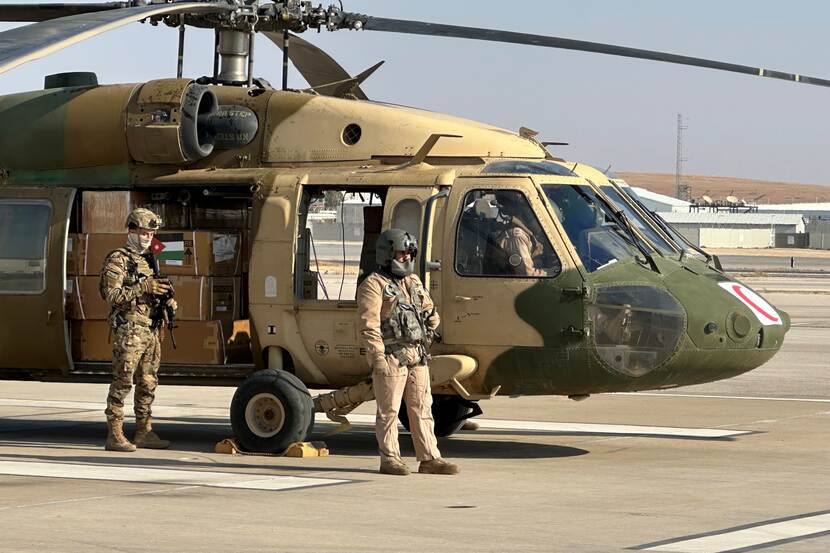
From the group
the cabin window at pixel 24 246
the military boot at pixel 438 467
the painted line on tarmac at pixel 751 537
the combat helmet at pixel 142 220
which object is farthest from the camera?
the cabin window at pixel 24 246

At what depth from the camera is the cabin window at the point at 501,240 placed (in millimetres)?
11445

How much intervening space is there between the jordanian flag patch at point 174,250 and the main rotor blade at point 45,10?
2040mm

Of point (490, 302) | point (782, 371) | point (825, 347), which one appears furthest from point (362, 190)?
point (825, 347)

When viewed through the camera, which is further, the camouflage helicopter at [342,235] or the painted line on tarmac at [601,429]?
the painted line on tarmac at [601,429]

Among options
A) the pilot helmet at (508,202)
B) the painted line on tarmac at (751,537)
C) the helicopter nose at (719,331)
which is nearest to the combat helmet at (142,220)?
the pilot helmet at (508,202)

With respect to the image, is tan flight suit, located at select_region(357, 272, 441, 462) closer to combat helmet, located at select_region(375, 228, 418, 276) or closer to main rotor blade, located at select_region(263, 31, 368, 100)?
combat helmet, located at select_region(375, 228, 418, 276)

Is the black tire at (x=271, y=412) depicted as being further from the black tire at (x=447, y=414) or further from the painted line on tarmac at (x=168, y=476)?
the black tire at (x=447, y=414)

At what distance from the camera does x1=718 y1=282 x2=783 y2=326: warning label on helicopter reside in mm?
11531

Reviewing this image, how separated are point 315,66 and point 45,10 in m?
2.54

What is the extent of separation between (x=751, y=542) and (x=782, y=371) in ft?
45.3

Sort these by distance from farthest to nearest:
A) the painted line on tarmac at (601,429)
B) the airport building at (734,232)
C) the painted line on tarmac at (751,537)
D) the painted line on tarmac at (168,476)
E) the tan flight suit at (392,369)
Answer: the airport building at (734,232) < the painted line on tarmac at (601,429) < the tan flight suit at (392,369) < the painted line on tarmac at (168,476) < the painted line on tarmac at (751,537)

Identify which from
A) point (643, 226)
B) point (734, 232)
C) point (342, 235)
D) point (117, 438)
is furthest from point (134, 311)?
point (734, 232)

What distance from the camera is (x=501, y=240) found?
38.0 feet

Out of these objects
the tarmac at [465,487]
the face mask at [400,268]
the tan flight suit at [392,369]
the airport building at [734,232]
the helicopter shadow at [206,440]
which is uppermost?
the airport building at [734,232]
